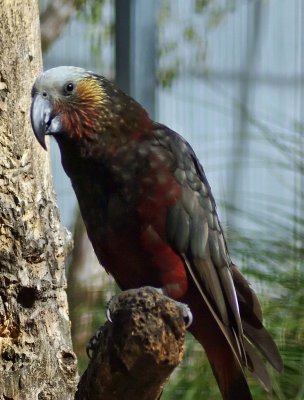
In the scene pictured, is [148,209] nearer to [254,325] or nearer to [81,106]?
[81,106]

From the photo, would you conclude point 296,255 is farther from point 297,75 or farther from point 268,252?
point 297,75

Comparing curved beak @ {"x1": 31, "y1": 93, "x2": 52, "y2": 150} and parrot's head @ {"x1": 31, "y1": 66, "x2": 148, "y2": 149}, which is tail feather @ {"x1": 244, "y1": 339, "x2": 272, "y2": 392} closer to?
parrot's head @ {"x1": 31, "y1": 66, "x2": 148, "y2": 149}

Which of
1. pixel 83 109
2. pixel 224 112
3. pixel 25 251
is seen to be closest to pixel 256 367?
pixel 25 251

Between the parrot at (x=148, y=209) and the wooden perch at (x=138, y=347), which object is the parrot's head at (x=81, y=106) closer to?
the parrot at (x=148, y=209)

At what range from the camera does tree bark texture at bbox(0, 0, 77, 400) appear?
2475 millimetres

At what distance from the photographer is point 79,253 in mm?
4926

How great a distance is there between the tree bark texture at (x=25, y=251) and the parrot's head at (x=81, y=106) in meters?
0.06

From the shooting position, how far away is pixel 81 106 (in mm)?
2729

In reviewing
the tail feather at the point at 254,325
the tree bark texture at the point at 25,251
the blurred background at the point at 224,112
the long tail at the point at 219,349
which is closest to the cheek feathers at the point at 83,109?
the tree bark texture at the point at 25,251

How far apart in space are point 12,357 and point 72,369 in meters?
0.18

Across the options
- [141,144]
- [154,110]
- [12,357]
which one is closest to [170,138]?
[141,144]

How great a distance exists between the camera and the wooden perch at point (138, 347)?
2.00 meters

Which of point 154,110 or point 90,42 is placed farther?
point 90,42

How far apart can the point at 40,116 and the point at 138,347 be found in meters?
0.81
